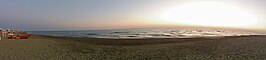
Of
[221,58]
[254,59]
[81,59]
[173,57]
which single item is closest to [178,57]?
[173,57]

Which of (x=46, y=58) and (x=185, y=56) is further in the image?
(x=185, y=56)

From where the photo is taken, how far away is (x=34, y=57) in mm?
20547

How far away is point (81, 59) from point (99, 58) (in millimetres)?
1453

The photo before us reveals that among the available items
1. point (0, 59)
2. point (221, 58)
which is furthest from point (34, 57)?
point (221, 58)

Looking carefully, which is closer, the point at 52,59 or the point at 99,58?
the point at 52,59

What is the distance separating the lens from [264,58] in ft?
66.8

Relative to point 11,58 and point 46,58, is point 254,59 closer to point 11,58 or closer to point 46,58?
point 46,58

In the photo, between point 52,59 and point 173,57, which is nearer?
point 52,59

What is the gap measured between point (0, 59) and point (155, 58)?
36.9 feet

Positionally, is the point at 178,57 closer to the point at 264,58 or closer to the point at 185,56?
the point at 185,56

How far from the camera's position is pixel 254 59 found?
65.0 ft

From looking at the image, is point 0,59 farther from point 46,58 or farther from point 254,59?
point 254,59

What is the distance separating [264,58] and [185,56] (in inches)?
226

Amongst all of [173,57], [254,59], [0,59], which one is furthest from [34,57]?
[254,59]
